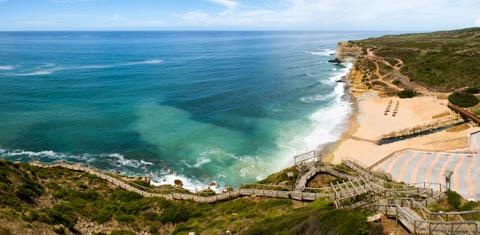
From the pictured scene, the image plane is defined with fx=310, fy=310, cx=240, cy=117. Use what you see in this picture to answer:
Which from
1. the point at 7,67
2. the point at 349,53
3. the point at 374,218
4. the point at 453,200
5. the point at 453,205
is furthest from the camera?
the point at 349,53

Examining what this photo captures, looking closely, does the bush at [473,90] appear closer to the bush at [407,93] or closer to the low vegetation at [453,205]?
the bush at [407,93]

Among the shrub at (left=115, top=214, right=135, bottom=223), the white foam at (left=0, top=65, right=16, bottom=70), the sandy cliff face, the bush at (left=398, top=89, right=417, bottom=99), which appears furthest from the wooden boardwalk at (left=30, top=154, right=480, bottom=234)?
the sandy cliff face

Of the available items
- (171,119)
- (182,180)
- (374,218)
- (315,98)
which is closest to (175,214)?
(182,180)

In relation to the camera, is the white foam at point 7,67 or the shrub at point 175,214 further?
the white foam at point 7,67

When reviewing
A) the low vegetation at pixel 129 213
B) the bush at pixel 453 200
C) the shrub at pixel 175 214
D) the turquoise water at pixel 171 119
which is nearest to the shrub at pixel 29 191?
the low vegetation at pixel 129 213

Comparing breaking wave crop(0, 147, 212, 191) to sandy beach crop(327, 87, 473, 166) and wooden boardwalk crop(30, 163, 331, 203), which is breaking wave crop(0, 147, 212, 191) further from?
sandy beach crop(327, 87, 473, 166)

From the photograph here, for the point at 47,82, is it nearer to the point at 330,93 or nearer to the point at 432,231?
the point at 330,93

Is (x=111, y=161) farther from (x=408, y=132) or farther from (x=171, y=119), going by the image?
(x=408, y=132)
